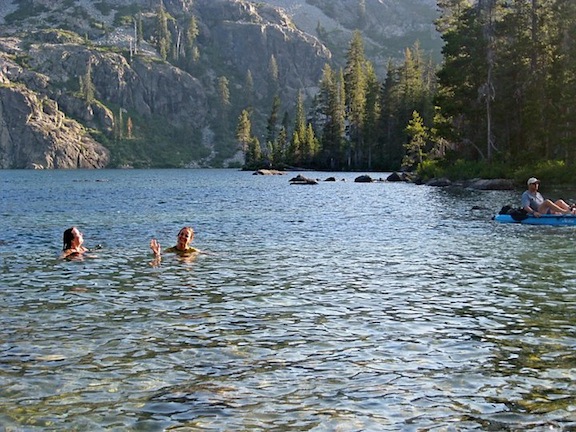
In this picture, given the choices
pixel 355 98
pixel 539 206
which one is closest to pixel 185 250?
pixel 539 206

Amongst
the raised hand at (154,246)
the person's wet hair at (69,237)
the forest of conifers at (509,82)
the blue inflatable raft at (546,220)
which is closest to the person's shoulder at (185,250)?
the raised hand at (154,246)

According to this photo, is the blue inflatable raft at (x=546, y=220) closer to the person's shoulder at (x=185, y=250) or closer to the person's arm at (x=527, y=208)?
the person's arm at (x=527, y=208)

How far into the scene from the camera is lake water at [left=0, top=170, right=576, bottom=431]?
857cm

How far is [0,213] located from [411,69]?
125 m

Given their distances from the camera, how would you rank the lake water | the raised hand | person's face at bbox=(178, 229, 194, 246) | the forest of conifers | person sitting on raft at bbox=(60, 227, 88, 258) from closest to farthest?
the lake water
the raised hand
person sitting on raft at bbox=(60, 227, 88, 258)
person's face at bbox=(178, 229, 194, 246)
the forest of conifers

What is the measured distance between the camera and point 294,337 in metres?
12.3

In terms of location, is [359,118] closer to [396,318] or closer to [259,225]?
[259,225]

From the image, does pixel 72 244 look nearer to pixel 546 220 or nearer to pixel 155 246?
pixel 155 246

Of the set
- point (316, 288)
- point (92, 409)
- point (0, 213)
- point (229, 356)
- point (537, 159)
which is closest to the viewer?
point (92, 409)

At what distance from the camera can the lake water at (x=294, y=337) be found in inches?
337

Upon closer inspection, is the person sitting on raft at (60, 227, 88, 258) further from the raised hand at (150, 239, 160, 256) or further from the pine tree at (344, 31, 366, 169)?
the pine tree at (344, 31, 366, 169)

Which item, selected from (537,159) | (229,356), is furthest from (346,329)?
(537,159)

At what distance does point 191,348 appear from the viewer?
453 inches

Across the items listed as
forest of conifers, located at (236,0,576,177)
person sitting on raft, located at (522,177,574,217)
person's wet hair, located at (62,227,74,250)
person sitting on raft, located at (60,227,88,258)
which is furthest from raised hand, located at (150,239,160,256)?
forest of conifers, located at (236,0,576,177)
